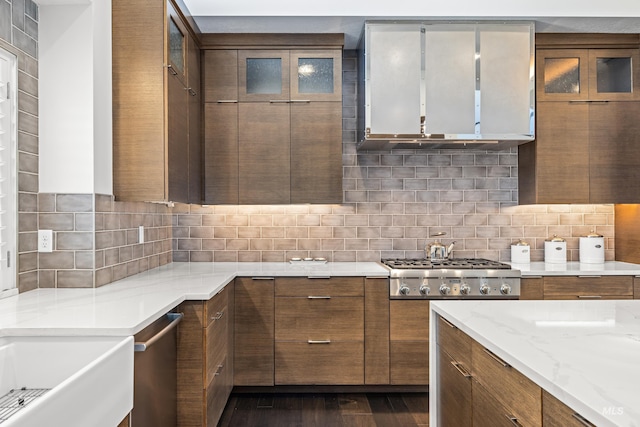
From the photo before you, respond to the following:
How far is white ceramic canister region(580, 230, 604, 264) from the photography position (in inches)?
153

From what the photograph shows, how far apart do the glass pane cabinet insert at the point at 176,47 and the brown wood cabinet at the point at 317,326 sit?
155 cm

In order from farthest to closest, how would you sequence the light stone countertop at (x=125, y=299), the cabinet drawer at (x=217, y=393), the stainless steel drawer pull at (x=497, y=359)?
the cabinet drawer at (x=217, y=393) < the light stone countertop at (x=125, y=299) < the stainless steel drawer pull at (x=497, y=359)

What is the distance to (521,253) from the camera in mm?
3875

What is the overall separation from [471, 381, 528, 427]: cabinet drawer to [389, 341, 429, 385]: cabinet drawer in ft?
5.52

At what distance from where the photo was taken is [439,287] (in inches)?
135

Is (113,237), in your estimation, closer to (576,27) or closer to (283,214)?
(283,214)

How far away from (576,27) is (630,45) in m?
0.52

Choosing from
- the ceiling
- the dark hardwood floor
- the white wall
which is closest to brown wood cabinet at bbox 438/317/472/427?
the dark hardwood floor

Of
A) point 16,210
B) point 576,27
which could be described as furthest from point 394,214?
point 16,210

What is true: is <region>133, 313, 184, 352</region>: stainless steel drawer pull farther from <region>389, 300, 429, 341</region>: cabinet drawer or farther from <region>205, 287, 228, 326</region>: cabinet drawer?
<region>389, 300, 429, 341</region>: cabinet drawer

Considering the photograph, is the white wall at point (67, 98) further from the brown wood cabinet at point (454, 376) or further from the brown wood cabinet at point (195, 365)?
the brown wood cabinet at point (454, 376)

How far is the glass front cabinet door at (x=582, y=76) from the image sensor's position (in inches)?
147

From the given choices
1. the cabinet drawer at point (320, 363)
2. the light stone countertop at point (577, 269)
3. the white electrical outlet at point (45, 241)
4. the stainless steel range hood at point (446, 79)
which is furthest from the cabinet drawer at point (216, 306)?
the light stone countertop at point (577, 269)

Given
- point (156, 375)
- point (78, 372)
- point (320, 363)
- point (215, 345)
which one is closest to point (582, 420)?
point (78, 372)
